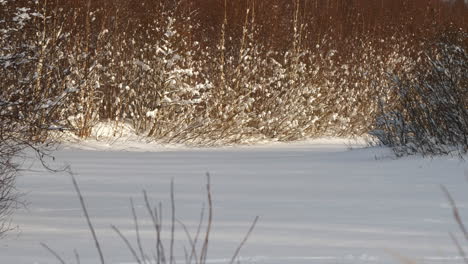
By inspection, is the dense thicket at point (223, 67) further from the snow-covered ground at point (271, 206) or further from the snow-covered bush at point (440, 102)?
the snow-covered ground at point (271, 206)

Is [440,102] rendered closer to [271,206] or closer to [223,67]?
[271,206]

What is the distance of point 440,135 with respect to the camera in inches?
519

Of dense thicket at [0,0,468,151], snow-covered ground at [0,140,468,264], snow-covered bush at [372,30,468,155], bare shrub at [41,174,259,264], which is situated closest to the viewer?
bare shrub at [41,174,259,264]

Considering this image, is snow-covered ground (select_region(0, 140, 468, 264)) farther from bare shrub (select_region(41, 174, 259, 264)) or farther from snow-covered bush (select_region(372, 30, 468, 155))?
snow-covered bush (select_region(372, 30, 468, 155))

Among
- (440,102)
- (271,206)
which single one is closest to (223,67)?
(440,102)

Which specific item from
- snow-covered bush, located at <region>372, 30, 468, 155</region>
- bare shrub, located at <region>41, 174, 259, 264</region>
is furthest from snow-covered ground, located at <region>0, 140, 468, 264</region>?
snow-covered bush, located at <region>372, 30, 468, 155</region>

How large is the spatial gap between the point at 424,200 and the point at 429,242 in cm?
285

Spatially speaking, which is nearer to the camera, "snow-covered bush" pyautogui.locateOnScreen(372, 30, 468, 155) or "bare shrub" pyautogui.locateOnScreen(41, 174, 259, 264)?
"bare shrub" pyautogui.locateOnScreen(41, 174, 259, 264)

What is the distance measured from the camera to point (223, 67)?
2200cm

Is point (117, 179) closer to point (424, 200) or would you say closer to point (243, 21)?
point (424, 200)

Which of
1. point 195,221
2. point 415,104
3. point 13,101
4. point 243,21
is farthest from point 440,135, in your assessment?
point 243,21

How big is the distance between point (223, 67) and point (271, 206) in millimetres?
14098

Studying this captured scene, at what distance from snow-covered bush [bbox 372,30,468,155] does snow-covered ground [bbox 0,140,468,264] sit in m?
0.53

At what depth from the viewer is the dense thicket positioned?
17.7 meters
